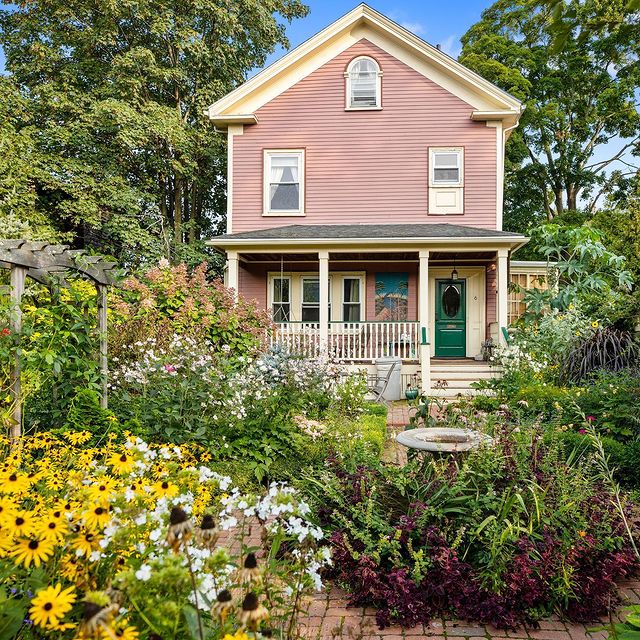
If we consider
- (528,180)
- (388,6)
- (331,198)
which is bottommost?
(331,198)

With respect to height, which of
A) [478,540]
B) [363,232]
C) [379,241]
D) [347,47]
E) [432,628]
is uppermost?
[347,47]

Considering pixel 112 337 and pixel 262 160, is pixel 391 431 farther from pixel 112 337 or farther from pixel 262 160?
pixel 262 160

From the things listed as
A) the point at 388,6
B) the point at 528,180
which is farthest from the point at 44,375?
the point at 528,180

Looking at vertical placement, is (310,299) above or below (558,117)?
below

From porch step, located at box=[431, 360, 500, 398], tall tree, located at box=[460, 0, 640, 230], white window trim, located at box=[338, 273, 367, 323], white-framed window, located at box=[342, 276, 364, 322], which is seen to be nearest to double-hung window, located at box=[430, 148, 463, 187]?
white window trim, located at box=[338, 273, 367, 323]

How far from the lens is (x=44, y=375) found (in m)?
→ 5.17

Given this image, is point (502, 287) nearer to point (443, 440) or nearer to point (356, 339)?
point (356, 339)

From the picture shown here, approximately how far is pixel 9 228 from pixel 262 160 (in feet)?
21.3

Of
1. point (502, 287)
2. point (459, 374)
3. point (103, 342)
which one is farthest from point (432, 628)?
point (502, 287)

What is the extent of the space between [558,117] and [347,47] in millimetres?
12122

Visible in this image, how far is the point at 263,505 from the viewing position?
199cm

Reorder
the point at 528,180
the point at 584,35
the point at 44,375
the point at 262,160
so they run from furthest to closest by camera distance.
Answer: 1. the point at 528,180
2. the point at 262,160
3. the point at 44,375
4. the point at 584,35

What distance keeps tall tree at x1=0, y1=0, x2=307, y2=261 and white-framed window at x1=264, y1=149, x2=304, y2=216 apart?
5.61 m

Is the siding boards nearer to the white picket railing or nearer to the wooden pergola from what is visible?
the white picket railing
